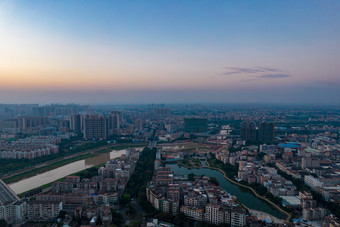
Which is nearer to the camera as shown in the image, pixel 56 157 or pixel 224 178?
pixel 224 178

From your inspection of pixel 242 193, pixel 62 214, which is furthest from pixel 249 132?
pixel 62 214

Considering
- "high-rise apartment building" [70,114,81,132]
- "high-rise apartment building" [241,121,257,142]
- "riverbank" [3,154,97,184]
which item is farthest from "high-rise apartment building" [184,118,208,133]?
"riverbank" [3,154,97,184]

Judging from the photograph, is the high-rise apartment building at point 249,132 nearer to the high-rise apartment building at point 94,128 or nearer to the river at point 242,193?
the river at point 242,193

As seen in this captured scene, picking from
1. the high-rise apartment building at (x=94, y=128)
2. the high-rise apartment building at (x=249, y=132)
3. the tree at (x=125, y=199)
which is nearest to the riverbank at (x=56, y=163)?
the high-rise apartment building at (x=94, y=128)

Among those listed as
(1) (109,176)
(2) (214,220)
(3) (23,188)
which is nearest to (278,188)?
(2) (214,220)

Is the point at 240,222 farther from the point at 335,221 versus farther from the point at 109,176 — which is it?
the point at 109,176

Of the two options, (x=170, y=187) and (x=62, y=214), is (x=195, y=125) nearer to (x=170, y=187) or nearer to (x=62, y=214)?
(x=170, y=187)

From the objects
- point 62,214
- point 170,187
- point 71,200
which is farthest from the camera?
point 170,187

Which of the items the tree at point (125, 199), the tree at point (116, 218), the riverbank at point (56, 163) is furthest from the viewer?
the riverbank at point (56, 163)
